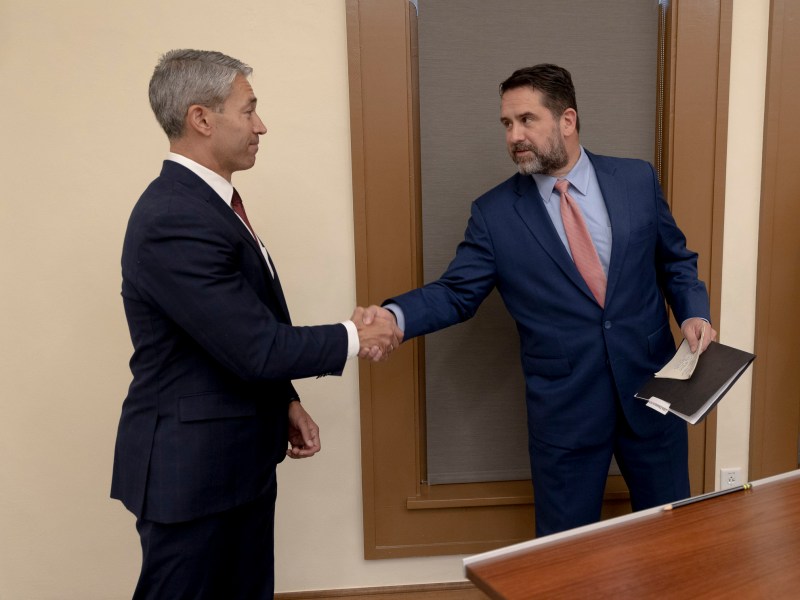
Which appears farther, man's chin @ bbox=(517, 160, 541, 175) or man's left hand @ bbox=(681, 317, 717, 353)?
man's chin @ bbox=(517, 160, 541, 175)

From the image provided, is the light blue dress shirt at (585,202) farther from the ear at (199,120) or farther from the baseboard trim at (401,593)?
the baseboard trim at (401,593)

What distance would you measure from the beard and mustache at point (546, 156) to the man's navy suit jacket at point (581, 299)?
73 mm

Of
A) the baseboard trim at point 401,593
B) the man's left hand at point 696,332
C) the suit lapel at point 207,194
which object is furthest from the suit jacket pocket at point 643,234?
the baseboard trim at point 401,593

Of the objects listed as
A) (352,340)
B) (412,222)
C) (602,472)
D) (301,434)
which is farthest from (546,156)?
(301,434)

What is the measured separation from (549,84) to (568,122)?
0.13 metres

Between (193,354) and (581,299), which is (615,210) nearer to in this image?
(581,299)

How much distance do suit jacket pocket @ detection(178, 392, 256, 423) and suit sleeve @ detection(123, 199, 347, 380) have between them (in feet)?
0.26

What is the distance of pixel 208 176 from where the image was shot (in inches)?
63.1

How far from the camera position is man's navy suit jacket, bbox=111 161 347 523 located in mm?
1441

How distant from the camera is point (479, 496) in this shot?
251cm

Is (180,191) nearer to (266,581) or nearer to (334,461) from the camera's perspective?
(266,581)

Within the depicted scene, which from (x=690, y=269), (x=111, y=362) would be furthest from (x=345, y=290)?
(x=690, y=269)

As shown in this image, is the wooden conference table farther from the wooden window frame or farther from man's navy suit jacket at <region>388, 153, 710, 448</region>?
the wooden window frame

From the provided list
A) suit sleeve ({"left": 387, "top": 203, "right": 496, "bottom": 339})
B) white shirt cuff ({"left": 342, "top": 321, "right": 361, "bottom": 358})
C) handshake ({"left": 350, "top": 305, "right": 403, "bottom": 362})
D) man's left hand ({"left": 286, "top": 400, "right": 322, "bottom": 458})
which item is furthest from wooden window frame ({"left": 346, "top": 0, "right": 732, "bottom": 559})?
white shirt cuff ({"left": 342, "top": 321, "right": 361, "bottom": 358})
